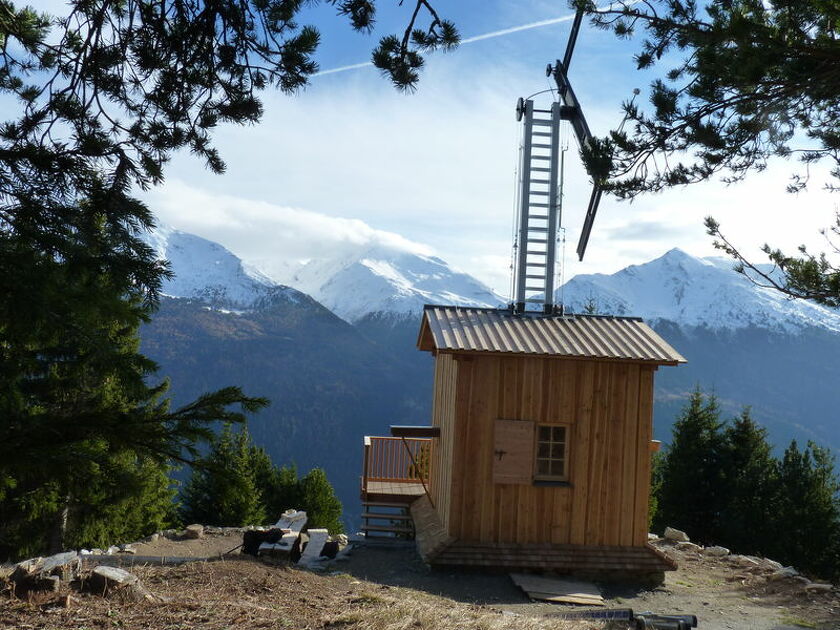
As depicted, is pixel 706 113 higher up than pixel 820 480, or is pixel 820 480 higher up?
pixel 706 113

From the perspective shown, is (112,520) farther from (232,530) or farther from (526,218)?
(526,218)

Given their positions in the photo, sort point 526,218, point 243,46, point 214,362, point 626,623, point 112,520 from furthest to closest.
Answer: point 214,362 → point 112,520 → point 526,218 → point 626,623 → point 243,46

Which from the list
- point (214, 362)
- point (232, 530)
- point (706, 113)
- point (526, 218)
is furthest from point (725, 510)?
point (214, 362)

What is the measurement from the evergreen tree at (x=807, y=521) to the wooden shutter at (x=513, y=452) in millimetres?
14879

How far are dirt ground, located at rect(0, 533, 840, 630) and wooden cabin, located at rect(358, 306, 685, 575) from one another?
→ 0.63 meters

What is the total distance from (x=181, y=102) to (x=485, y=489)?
793 centimetres

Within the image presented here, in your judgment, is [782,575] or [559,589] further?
[782,575]

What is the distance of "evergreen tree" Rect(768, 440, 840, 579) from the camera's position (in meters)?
23.2

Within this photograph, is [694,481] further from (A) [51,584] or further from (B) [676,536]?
(A) [51,584]

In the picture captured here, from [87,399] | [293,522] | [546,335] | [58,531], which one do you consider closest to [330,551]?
[293,522]

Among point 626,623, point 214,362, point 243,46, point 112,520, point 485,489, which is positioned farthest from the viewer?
point 214,362

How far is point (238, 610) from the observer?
264 inches

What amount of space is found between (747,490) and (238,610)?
2149 cm

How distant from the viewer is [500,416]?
12180 millimetres
